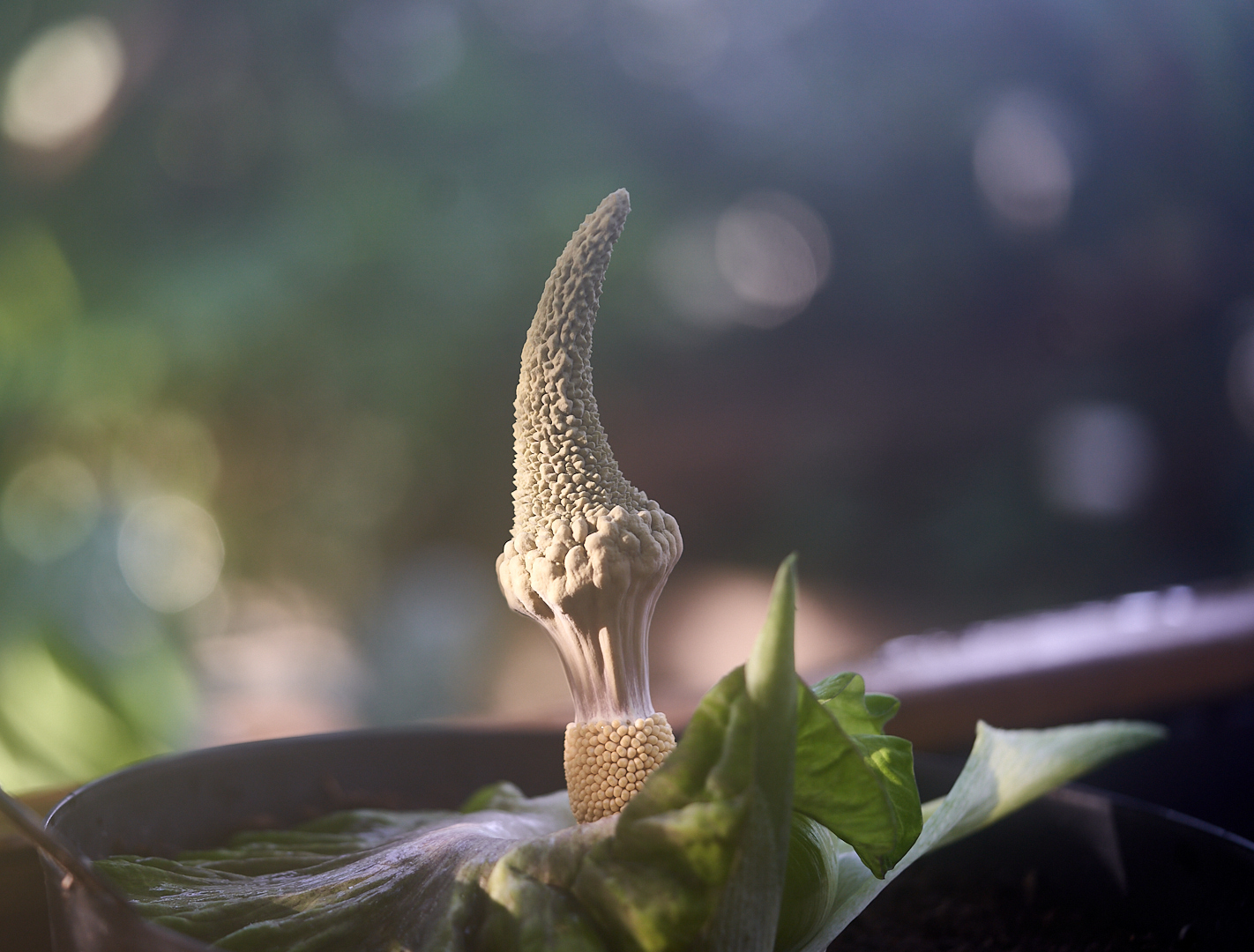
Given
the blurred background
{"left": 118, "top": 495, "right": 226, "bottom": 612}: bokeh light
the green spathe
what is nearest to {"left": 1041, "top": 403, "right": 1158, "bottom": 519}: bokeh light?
the blurred background

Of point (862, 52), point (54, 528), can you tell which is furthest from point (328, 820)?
point (862, 52)

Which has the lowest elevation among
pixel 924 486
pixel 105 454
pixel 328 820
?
pixel 924 486

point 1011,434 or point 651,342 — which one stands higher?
point 651,342

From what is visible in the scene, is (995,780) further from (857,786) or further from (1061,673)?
(1061,673)

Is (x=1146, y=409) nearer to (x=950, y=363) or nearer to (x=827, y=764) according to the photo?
(x=950, y=363)

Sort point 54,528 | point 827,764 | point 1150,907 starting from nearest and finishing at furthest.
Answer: point 827,764 < point 1150,907 < point 54,528

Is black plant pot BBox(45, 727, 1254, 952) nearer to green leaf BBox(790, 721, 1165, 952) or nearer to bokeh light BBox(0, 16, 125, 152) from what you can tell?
green leaf BBox(790, 721, 1165, 952)

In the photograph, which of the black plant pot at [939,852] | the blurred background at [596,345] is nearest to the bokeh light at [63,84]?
the blurred background at [596,345]

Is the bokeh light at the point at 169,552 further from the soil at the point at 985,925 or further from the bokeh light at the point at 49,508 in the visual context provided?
the soil at the point at 985,925
